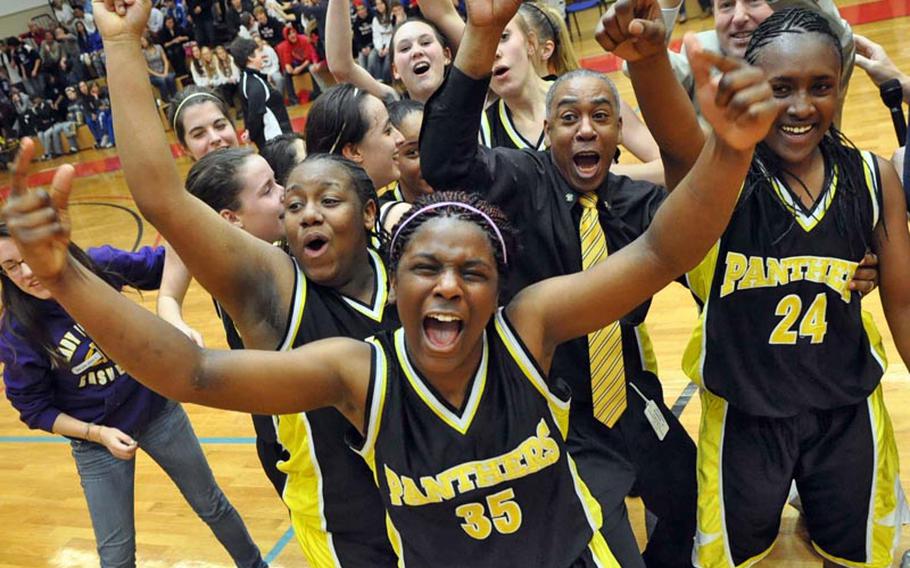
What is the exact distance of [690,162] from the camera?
2.10m

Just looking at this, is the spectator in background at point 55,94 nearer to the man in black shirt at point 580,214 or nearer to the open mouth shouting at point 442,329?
the man in black shirt at point 580,214

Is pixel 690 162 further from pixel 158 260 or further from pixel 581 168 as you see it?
pixel 158 260

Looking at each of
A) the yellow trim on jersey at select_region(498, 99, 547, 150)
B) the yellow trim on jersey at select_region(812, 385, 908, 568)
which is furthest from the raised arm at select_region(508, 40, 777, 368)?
the yellow trim on jersey at select_region(498, 99, 547, 150)

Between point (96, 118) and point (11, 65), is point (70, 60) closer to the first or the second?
point (96, 118)

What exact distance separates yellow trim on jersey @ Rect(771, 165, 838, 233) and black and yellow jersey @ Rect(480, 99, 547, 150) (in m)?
1.02

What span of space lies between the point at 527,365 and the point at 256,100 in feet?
19.2

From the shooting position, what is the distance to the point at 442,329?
189 cm

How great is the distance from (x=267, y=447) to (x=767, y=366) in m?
1.43

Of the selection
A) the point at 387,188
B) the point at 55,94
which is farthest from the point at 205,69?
the point at 387,188

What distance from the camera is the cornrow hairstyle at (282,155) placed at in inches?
128

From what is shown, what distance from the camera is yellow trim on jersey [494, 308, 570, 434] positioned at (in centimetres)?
195

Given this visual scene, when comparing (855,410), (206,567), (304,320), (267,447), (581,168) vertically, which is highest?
(581,168)

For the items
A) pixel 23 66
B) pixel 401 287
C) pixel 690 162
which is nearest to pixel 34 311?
pixel 401 287

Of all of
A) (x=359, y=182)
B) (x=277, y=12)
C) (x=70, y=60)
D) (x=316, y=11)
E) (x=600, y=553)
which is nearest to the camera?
(x=600, y=553)
